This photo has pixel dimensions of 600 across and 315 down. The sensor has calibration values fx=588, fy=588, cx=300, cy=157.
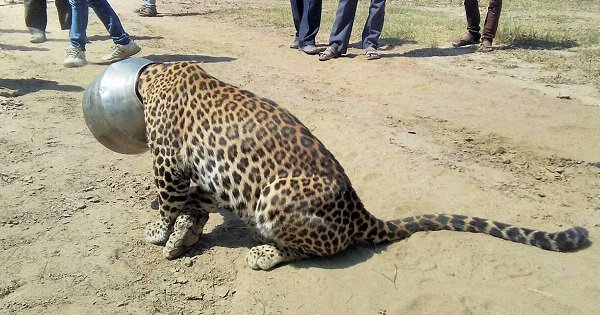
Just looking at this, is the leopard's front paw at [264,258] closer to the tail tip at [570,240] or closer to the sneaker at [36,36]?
the tail tip at [570,240]

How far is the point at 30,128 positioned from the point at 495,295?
5.81m

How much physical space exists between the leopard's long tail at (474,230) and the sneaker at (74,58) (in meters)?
7.21

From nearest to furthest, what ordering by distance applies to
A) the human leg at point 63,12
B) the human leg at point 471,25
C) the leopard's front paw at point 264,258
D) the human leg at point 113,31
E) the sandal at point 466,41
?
1. the leopard's front paw at point 264,258
2. the human leg at point 113,31
3. the human leg at point 471,25
4. the sandal at point 466,41
5. the human leg at point 63,12

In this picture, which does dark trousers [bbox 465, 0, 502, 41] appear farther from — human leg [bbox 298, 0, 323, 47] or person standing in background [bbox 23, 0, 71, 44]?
person standing in background [bbox 23, 0, 71, 44]

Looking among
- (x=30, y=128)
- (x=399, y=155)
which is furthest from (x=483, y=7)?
(x=30, y=128)

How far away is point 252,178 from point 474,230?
2.04m

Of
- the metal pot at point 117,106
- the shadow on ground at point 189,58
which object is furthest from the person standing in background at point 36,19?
the metal pot at point 117,106

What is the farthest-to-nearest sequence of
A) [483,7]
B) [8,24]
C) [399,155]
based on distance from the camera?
1. [483,7]
2. [8,24]
3. [399,155]

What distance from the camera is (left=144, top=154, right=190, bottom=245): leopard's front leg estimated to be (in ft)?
15.7

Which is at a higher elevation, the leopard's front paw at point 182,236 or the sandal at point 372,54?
the sandal at point 372,54

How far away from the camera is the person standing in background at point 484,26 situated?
11984 millimetres

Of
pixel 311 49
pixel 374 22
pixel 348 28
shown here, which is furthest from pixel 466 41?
pixel 311 49

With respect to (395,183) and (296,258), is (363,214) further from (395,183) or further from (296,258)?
(395,183)

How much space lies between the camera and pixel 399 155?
686cm
